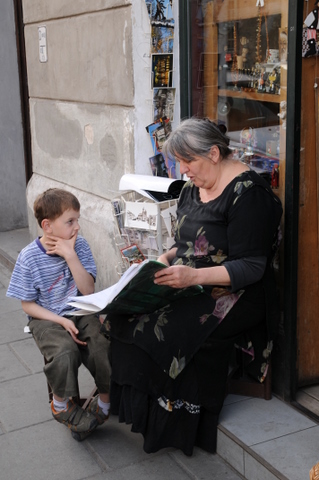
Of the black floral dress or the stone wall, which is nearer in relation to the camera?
the black floral dress

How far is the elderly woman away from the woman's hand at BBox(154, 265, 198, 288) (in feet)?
0.18

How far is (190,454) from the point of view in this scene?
3.08 metres

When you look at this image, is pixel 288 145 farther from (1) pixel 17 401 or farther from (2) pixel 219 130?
(1) pixel 17 401

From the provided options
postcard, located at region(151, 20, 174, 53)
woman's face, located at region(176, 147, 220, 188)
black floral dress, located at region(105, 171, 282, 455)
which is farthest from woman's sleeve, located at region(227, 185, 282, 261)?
postcard, located at region(151, 20, 174, 53)

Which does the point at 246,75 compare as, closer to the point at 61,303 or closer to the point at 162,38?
the point at 162,38

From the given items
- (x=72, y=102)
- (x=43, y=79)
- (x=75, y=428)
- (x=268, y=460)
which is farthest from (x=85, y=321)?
(x=43, y=79)

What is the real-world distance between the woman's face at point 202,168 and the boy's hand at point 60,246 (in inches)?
25.5

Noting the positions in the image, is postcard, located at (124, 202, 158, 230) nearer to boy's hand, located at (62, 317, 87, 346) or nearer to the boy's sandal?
boy's hand, located at (62, 317, 87, 346)

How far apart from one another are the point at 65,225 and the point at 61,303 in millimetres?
391

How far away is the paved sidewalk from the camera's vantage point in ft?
9.99

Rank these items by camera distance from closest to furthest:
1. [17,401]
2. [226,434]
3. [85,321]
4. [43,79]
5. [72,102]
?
1. [226,434]
2. [85,321]
3. [17,401]
4. [72,102]
5. [43,79]

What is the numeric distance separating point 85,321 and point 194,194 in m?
0.80

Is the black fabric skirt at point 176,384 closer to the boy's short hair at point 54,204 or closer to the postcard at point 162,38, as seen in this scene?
the boy's short hair at point 54,204

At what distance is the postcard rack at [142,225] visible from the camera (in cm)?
344
